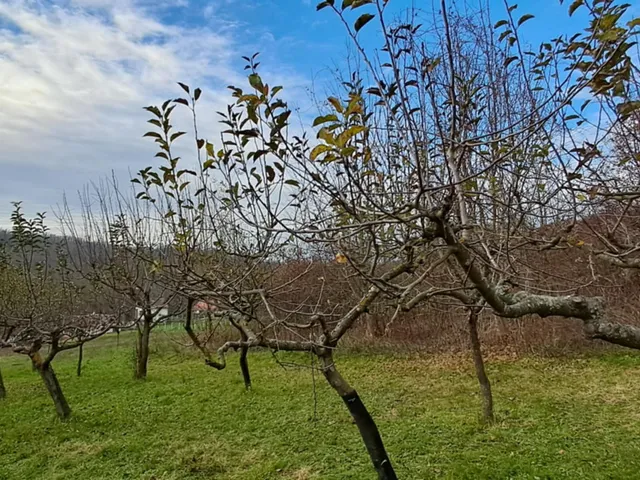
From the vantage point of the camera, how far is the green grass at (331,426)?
123 inches

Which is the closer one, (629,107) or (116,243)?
(629,107)

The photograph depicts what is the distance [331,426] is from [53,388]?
306cm

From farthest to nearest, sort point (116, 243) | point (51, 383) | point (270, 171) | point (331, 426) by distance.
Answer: point (116, 243) → point (51, 383) → point (331, 426) → point (270, 171)

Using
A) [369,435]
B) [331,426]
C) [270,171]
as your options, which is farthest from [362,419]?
[270,171]

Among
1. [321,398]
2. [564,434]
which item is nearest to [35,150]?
[321,398]

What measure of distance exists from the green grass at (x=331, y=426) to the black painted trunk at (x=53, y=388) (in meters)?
0.14

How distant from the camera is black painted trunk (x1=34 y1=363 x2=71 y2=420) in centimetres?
459

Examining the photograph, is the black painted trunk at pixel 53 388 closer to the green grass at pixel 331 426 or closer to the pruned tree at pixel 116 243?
the green grass at pixel 331 426

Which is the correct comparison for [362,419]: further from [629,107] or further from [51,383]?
[51,383]

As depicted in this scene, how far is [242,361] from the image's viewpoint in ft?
18.1

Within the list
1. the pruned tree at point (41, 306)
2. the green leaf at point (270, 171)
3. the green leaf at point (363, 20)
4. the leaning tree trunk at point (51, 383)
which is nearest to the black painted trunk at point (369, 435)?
the green leaf at point (270, 171)

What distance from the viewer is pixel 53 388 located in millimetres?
4621

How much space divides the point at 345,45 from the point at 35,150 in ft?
A: 17.5

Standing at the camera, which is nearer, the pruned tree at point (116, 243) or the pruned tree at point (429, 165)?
the pruned tree at point (429, 165)
